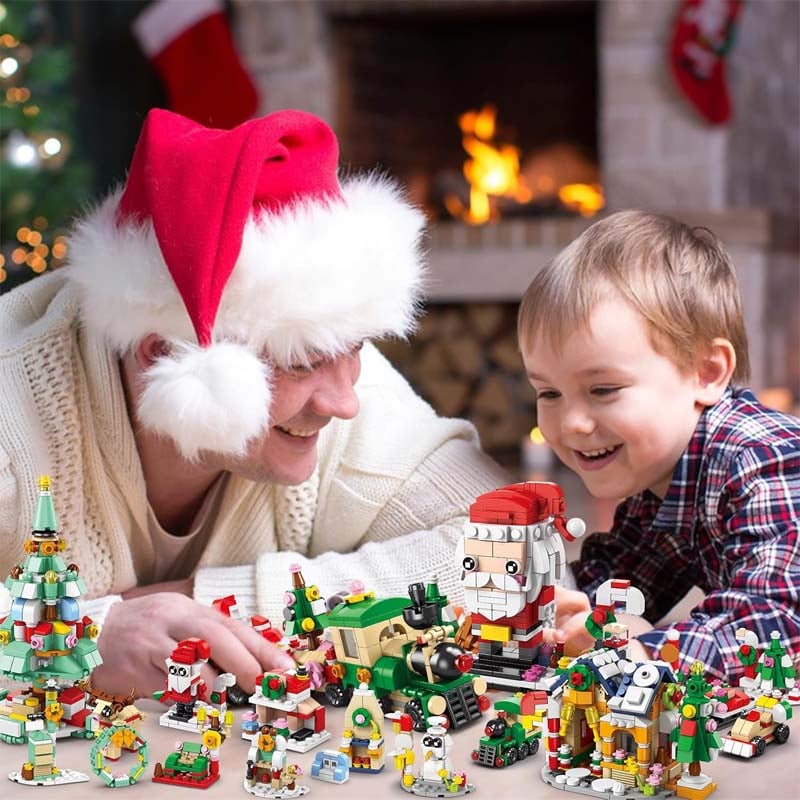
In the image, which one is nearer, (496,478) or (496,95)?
(496,478)

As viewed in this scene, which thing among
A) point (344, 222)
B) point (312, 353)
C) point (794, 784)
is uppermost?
point (344, 222)

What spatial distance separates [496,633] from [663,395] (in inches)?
13.5

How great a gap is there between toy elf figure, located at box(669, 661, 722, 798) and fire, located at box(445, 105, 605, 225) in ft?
10.3

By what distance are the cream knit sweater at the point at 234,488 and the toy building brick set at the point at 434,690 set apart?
19 cm

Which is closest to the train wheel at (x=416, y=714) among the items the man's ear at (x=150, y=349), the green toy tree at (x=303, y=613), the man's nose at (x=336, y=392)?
the green toy tree at (x=303, y=613)

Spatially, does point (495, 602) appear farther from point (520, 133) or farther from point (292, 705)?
point (520, 133)

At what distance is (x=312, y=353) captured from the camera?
113 cm

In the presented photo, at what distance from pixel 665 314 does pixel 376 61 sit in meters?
3.07

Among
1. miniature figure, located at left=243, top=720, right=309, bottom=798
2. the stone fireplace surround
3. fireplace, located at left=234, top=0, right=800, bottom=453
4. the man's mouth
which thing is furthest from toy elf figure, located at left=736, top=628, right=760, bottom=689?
the stone fireplace surround

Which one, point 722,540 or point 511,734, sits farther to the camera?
point 722,540

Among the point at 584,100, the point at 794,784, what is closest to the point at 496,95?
the point at 584,100

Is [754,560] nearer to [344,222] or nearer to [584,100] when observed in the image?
[344,222]

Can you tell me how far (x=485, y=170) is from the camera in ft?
13.1

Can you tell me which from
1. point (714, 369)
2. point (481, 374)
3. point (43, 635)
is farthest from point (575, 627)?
point (481, 374)
